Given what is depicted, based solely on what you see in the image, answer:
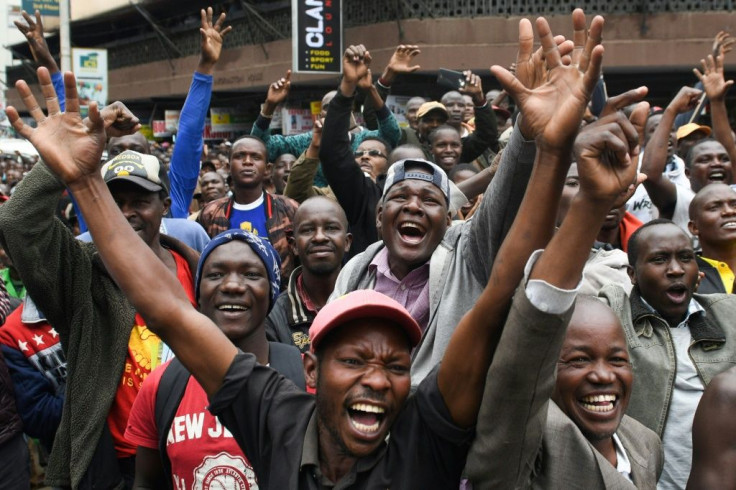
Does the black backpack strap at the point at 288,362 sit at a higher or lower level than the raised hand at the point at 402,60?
lower

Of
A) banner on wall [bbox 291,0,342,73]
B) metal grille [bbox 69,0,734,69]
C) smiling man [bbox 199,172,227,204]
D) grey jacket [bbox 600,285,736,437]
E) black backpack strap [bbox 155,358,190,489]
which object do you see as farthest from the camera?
metal grille [bbox 69,0,734,69]

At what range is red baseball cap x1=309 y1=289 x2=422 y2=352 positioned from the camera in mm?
2285

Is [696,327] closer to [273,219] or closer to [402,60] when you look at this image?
[273,219]

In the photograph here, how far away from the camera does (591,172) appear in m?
1.94

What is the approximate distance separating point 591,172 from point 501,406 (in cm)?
57

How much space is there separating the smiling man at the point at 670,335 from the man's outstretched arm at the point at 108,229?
1783mm

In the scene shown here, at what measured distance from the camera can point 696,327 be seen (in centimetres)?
360

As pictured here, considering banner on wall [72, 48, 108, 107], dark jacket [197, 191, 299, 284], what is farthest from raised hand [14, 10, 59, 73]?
banner on wall [72, 48, 108, 107]

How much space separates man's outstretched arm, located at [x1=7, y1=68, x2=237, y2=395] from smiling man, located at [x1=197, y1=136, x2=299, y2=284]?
119 inches

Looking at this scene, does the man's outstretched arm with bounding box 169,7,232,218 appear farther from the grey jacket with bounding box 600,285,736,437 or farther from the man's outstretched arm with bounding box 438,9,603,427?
the man's outstretched arm with bounding box 438,9,603,427

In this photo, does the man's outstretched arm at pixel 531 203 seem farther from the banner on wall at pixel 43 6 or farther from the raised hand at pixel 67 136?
the banner on wall at pixel 43 6

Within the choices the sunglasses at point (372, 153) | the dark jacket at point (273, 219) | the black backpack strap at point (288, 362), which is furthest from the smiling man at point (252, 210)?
the black backpack strap at point (288, 362)

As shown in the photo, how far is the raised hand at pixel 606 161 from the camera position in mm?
1929

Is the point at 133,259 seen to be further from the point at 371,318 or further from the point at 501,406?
the point at 501,406
